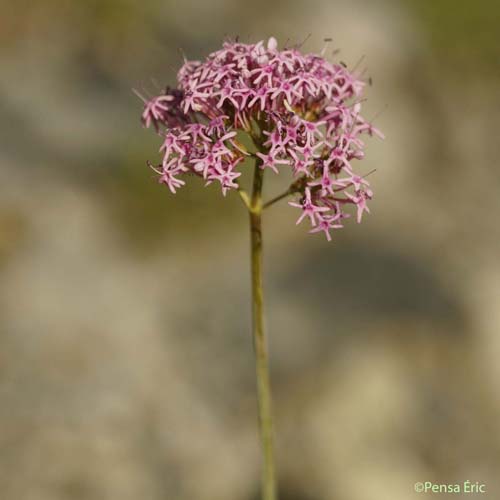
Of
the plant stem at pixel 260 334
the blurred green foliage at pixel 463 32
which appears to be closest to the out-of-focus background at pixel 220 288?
the blurred green foliage at pixel 463 32

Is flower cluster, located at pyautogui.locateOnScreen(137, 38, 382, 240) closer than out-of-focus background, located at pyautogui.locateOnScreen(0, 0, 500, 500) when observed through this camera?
Yes

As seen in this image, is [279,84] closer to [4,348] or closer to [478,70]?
[4,348]

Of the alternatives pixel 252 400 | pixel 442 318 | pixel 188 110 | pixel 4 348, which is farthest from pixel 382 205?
pixel 188 110

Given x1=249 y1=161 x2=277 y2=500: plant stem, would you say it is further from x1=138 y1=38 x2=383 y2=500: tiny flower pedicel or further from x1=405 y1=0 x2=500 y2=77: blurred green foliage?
x1=405 y1=0 x2=500 y2=77: blurred green foliage

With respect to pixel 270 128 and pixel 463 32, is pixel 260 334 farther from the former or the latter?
pixel 463 32

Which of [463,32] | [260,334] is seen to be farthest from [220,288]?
[463,32]

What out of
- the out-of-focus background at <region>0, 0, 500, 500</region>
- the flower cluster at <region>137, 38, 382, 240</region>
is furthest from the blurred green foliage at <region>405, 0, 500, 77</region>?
the flower cluster at <region>137, 38, 382, 240</region>

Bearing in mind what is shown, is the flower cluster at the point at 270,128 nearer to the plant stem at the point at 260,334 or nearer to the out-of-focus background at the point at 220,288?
the plant stem at the point at 260,334
